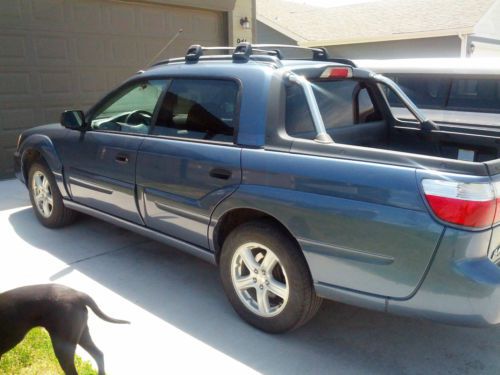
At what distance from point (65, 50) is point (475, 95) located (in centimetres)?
619

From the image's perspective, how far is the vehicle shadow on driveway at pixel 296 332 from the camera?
2.80 metres

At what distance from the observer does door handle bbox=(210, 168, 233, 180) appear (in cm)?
306

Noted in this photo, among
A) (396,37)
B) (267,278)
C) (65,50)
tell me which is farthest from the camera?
(396,37)

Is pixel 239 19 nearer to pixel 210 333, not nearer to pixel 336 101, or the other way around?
pixel 336 101

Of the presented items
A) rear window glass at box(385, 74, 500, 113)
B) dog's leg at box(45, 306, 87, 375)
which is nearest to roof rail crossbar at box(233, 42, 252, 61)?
dog's leg at box(45, 306, 87, 375)

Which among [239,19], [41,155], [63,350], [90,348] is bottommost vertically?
[90,348]

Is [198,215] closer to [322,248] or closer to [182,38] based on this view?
[322,248]

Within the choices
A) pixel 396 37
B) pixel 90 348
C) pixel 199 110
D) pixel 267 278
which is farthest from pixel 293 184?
pixel 396 37

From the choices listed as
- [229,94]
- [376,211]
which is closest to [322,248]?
[376,211]

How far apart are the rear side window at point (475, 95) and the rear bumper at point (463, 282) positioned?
4.63 m

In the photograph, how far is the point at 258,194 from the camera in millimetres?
2885

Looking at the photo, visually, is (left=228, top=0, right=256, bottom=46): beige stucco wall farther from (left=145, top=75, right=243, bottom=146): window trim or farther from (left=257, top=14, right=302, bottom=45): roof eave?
(left=257, top=14, right=302, bottom=45): roof eave

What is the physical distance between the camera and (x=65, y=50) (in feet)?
24.8

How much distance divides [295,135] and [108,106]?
6.71ft
